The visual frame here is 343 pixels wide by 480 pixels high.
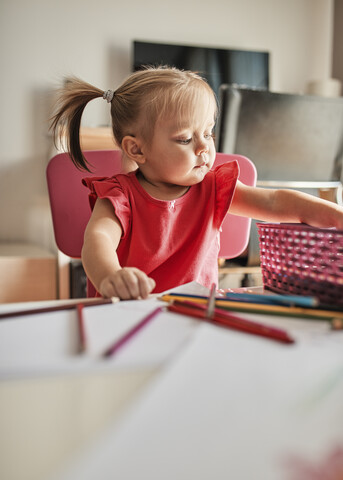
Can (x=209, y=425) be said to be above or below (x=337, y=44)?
below

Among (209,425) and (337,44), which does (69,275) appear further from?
(337,44)

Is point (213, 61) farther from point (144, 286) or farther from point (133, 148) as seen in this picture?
point (144, 286)

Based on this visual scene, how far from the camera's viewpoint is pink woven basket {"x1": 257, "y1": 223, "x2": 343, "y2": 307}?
0.36 metres

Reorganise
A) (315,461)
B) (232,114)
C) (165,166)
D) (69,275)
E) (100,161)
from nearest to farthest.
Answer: (315,461) → (165,166) → (100,161) → (232,114) → (69,275)

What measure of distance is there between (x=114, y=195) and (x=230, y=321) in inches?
16.1

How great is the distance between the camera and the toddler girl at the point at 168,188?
2.15 ft

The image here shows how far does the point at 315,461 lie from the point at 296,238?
277 millimetres

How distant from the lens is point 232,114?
47.9 inches

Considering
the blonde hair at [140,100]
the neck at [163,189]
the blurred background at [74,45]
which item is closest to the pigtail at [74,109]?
the blonde hair at [140,100]

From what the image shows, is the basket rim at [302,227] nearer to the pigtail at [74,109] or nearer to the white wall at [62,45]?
the pigtail at [74,109]

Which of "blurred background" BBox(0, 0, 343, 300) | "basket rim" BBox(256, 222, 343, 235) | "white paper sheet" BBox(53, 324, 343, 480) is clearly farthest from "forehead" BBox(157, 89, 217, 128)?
"blurred background" BBox(0, 0, 343, 300)

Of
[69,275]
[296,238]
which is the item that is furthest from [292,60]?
[296,238]

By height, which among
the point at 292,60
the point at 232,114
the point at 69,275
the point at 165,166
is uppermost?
the point at 292,60

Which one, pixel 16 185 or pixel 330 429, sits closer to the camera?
pixel 330 429
